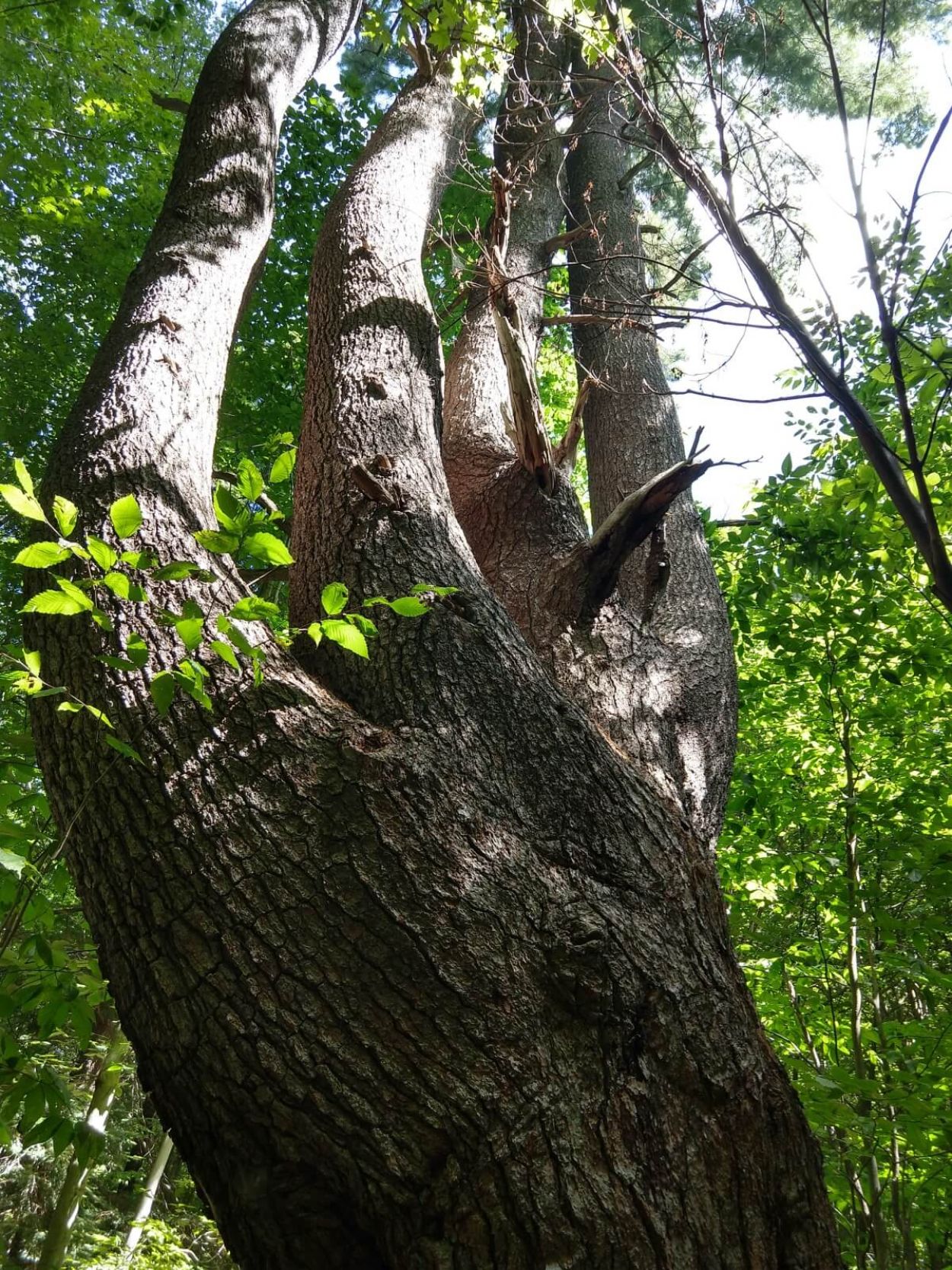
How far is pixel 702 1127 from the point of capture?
4.59ft

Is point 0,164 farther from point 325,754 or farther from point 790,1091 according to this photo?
point 790,1091

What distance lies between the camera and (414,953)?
141cm

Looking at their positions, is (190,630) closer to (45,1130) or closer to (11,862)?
(11,862)

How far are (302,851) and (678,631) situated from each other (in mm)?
1707

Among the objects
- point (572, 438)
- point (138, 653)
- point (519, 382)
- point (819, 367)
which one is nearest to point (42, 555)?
point (138, 653)

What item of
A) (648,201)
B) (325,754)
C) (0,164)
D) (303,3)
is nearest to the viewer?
(325,754)

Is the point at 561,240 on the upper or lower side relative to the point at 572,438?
upper

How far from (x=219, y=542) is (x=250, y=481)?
13 cm

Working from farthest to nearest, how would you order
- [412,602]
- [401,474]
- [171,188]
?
[171,188] < [401,474] < [412,602]

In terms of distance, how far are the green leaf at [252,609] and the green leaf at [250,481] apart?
19 cm

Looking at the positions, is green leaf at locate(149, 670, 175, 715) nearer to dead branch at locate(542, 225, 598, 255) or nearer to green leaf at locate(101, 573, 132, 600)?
green leaf at locate(101, 573, 132, 600)

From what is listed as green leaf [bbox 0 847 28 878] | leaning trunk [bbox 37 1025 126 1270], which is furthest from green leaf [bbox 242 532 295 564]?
leaning trunk [bbox 37 1025 126 1270]

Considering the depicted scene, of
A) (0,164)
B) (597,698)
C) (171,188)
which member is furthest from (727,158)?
(0,164)

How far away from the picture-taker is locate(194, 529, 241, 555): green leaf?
4.68 feet
